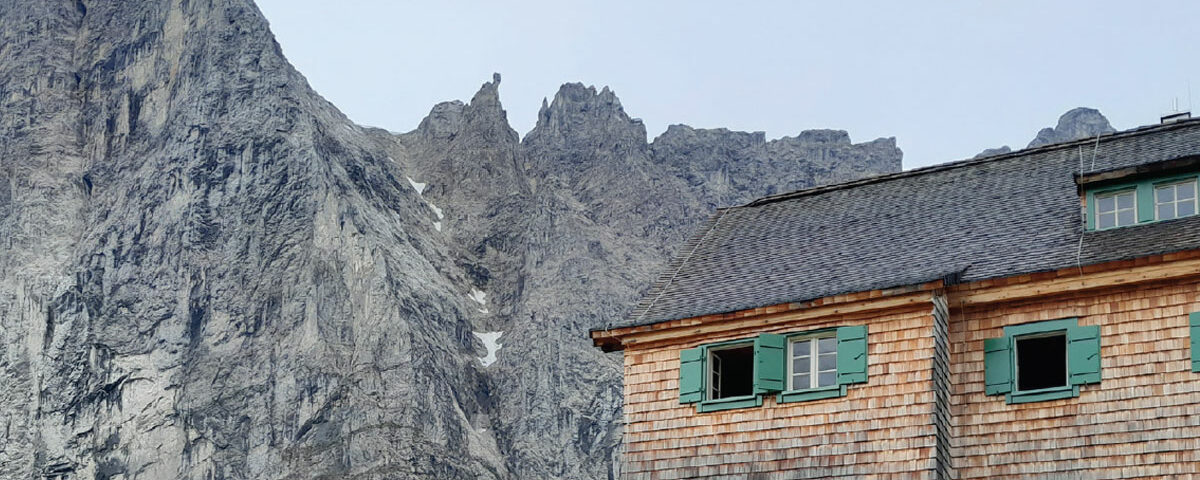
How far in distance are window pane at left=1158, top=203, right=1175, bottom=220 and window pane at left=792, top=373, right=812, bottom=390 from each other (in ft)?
17.1

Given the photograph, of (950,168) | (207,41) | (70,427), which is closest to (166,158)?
(207,41)

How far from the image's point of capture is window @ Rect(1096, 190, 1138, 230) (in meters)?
22.9

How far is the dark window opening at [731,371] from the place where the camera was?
78.0 ft

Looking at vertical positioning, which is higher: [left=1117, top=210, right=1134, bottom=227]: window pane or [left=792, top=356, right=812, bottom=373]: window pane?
[left=1117, top=210, right=1134, bottom=227]: window pane

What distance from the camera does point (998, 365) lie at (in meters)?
22.1

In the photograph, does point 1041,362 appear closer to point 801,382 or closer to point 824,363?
→ point 824,363

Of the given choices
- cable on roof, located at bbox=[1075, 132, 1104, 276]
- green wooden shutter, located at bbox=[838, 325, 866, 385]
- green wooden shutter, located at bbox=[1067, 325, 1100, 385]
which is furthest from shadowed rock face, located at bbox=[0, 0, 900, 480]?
green wooden shutter, located at bbox=[1067, 325, 1100, 385]

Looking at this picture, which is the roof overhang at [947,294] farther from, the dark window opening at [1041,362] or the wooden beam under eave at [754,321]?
the dark window opening at [1041,362]

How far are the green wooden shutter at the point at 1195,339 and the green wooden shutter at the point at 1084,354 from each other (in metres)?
1.18

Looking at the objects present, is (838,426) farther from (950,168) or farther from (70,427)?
(70,427)

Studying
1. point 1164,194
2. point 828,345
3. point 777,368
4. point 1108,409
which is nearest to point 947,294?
point 828,345

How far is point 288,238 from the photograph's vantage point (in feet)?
600

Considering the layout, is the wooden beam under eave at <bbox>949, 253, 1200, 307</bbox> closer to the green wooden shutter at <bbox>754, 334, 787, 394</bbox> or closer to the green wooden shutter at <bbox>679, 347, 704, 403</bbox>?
the green wooden shutter at <bbox>754, 334, 787, 394</bbox>

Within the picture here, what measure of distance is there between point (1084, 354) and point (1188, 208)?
2778 millimetres
